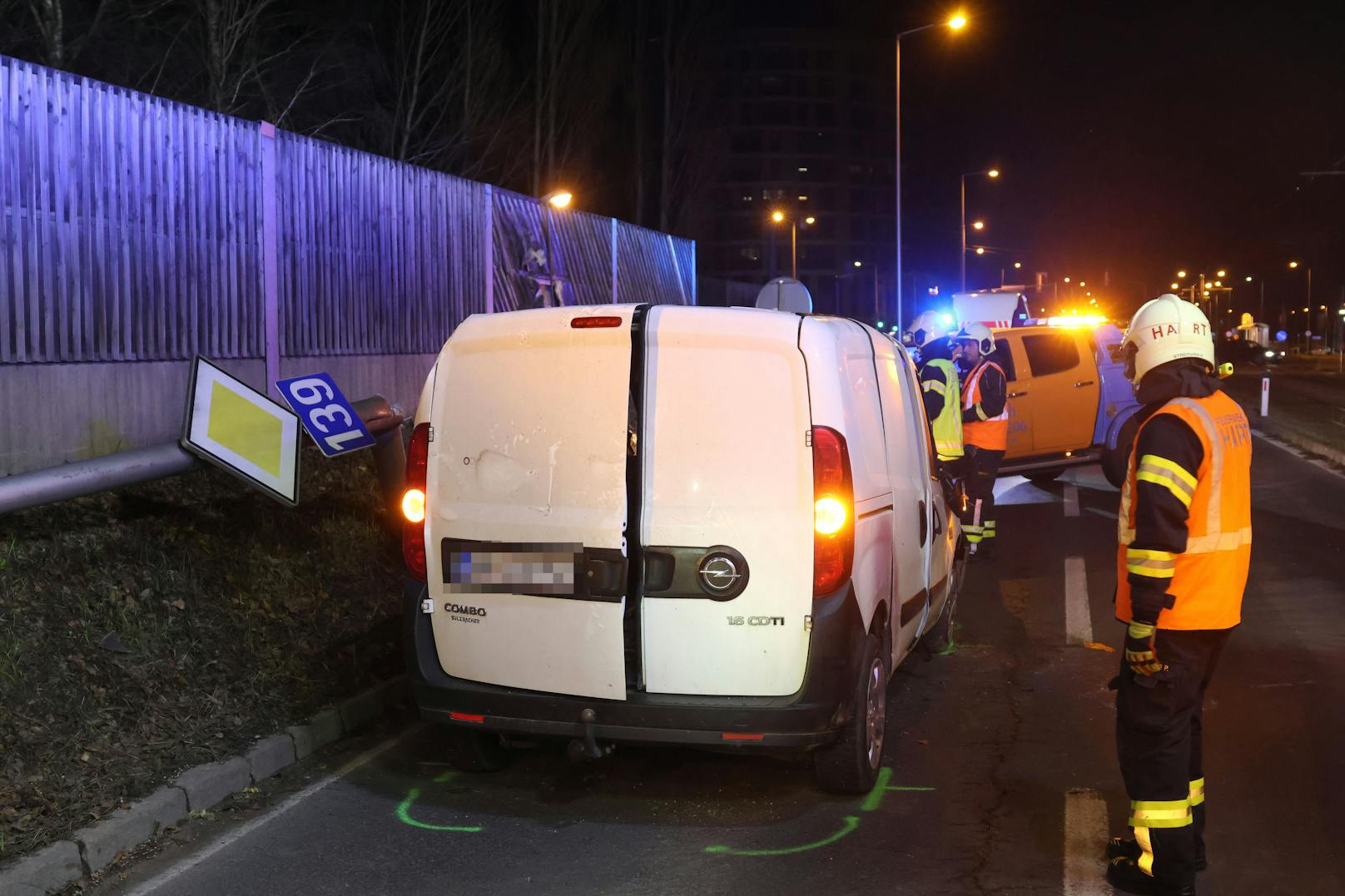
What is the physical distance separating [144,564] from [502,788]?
113 inches

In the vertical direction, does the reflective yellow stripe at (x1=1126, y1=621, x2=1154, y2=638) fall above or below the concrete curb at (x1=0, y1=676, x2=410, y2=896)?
above

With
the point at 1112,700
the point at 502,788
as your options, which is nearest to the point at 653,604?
→ the point at 502,788

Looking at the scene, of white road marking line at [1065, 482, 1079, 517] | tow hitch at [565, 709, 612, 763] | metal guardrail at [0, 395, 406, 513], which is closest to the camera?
tow hitch at [565, 709, 612, 763]

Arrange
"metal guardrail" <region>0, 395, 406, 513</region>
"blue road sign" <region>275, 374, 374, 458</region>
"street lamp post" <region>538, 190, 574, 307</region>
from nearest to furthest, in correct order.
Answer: "metal guardrail" <region>0, 395, 406, 513</region>, "blue road sign" <region>275, 374, 374, 458</region>, "street lamp post" <region>538, 190, 574, 307</region>

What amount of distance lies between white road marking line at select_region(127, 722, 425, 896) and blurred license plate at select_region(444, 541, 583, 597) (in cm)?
117

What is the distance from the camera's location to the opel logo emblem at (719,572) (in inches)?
193

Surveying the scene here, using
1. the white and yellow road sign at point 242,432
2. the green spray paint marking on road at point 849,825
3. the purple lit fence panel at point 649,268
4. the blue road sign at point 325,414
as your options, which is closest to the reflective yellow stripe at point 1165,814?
the green spray paint marking on road at point 849,825

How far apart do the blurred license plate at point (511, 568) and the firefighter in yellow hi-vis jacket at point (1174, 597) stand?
2025 millimetres

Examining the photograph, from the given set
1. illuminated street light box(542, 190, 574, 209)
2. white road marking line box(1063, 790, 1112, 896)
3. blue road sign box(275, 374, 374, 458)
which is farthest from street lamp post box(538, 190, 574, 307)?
white road marking line box(1063, 790, 1112, 896)

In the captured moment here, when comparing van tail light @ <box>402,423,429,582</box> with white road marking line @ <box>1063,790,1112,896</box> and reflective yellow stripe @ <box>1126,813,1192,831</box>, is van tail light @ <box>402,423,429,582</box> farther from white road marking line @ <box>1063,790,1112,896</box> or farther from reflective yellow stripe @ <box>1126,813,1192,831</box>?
reflective yellow stripe @ <box>1126,813,1192,831</box>

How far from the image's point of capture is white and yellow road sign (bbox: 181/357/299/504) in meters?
6.95

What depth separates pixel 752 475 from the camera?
4914mm

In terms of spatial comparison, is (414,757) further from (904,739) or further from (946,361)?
(946,361)

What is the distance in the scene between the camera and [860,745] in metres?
5.28
